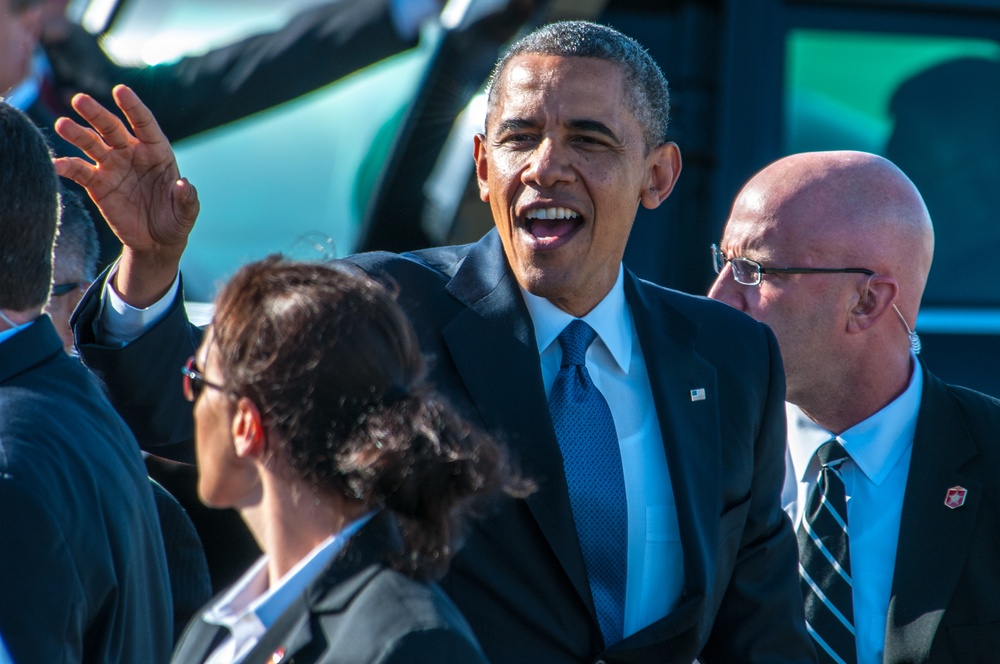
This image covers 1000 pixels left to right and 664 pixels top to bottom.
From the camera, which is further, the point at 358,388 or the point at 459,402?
the point at 459,402

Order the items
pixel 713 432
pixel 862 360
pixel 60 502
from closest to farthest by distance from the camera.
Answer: pixel 60 502 < pixel 713 432 < pixel 862 360

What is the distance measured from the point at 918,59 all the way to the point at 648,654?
288 centimetres

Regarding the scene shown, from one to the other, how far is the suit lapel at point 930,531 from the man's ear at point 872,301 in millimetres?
289

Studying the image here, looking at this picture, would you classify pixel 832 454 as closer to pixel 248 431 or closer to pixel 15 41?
pixel 248 431

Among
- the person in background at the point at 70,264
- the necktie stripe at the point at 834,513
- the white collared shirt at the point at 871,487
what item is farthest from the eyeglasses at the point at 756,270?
the person in background at the point at 70,264

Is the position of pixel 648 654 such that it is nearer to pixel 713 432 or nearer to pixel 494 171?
pixel 713 432

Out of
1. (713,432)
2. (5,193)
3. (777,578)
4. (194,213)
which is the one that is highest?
(5,193)

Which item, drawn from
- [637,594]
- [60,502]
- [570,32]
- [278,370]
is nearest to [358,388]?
[278,370]

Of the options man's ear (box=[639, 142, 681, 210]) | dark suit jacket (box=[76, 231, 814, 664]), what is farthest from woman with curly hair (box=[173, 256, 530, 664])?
man's ear (box=[639, 142, 681, 210])

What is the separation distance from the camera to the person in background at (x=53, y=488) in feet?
5.71

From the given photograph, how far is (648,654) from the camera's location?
7.32 ft

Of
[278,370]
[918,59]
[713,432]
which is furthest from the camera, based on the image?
[918,59]

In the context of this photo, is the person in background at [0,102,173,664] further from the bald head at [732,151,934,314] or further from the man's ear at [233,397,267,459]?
the bald head at [732,151,934,314]

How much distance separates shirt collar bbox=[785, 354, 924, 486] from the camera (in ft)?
9.80
